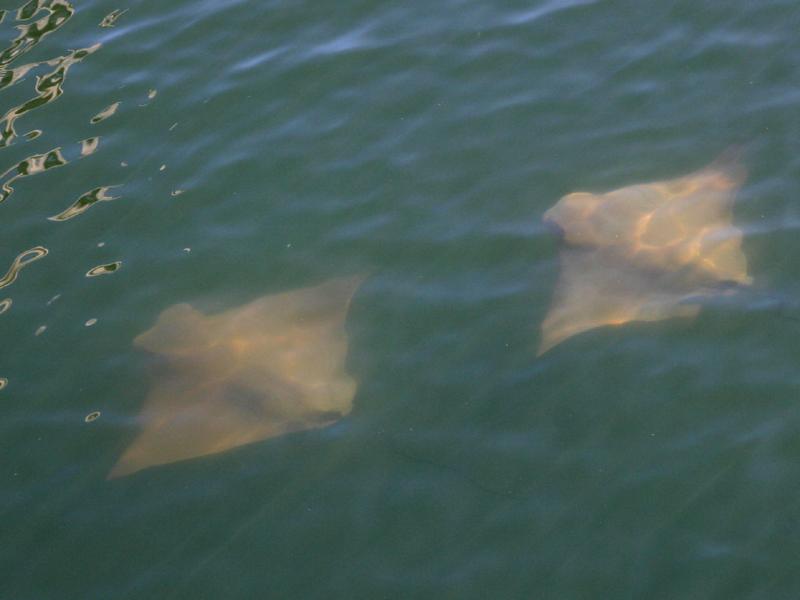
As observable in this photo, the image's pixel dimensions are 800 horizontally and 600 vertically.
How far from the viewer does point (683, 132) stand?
5.50 metres

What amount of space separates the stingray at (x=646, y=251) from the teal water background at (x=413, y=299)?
0.09 metres

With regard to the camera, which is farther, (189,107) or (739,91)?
(189,107)

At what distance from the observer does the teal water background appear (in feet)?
12.9

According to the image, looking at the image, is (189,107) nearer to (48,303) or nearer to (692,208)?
(48,303)

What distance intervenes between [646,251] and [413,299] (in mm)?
1170

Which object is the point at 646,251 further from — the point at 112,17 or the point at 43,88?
the point at 112,17

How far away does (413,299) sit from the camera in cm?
492

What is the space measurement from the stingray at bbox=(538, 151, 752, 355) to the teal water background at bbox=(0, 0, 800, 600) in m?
0.09

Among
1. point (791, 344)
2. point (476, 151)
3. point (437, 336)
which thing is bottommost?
point (791, 344)

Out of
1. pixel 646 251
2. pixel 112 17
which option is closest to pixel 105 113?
pixel 112 17

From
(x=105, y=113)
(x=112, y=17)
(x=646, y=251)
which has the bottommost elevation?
(x=646, y=251)

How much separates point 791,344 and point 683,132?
163 cm

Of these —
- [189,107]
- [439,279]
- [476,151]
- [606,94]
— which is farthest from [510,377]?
[189,107]

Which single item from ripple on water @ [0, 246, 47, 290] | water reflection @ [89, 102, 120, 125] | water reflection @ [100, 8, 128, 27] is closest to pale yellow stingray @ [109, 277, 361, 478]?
ripple on water @ [0, 246, 47, 290]
